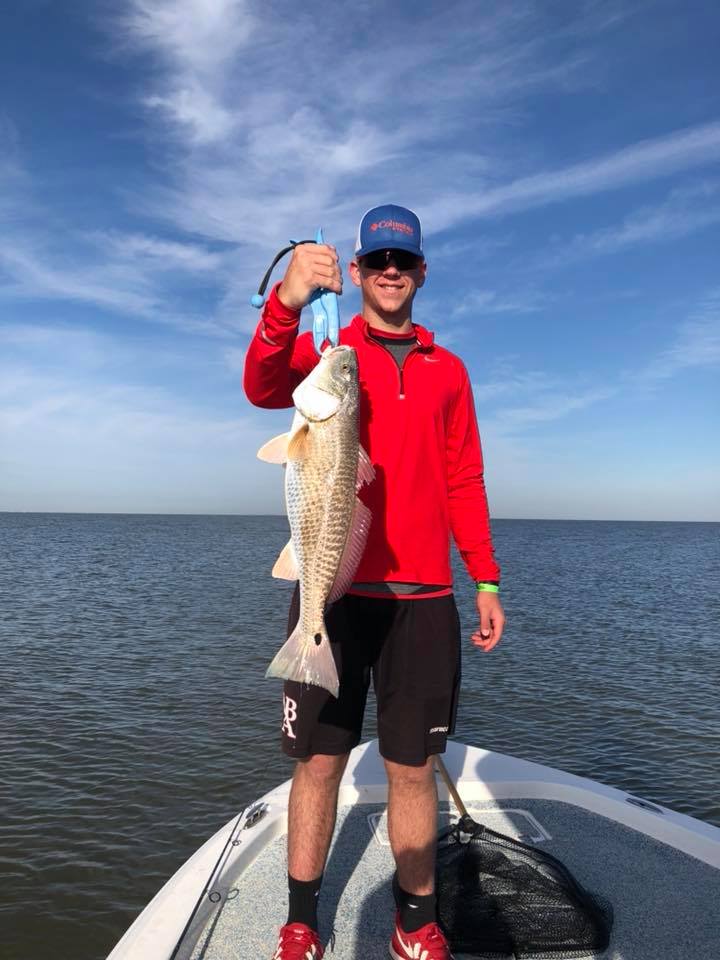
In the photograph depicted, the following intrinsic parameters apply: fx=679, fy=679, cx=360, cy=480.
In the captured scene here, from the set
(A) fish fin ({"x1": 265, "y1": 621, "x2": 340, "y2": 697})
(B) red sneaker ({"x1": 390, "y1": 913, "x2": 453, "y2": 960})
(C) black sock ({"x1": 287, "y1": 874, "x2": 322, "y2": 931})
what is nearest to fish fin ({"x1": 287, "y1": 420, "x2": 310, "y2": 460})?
(A) fish fin ({"x1": 265, "y1": 621, "x2": 340, "y2": 697})

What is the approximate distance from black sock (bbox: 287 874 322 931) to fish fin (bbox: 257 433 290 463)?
2.29 m

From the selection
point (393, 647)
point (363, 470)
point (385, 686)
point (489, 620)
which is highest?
point (363, 470)

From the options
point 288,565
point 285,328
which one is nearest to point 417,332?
point 285,328

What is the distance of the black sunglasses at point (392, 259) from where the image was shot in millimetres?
3666

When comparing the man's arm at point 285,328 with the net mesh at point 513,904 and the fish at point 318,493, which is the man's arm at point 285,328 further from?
the net mesh at point 513,904

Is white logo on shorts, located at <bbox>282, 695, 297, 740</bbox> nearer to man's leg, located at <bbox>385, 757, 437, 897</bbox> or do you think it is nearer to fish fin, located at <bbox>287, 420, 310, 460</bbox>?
man's leg, located at <bbox>385, 757, 437, 897</bbox>

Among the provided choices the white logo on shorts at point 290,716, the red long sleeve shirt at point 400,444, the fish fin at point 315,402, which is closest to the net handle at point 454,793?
the white logo on shorts at point 290,716

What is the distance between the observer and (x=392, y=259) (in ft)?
12.1

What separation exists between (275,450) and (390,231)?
1.39m

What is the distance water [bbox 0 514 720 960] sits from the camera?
27.2 feet

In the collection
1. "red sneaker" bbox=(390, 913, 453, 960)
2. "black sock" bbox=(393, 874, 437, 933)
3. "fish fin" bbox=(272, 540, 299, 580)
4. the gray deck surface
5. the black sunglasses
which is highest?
the black sunglasses

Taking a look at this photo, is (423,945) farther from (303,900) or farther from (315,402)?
(315,402)

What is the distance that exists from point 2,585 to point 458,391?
1361 inches

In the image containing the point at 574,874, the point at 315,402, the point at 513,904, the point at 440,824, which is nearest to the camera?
the point at 315,402
